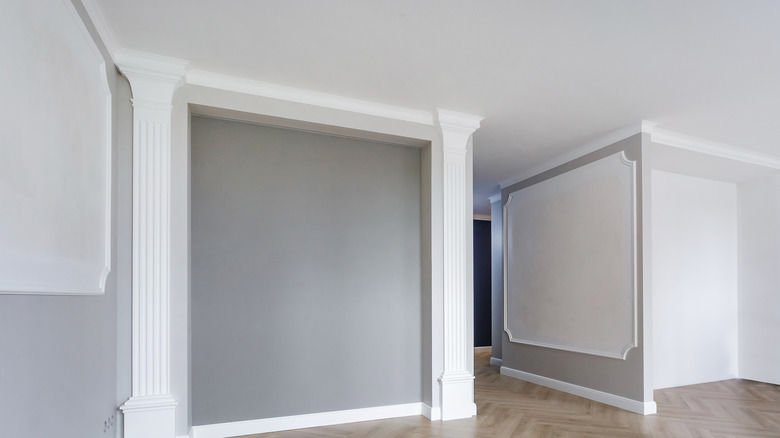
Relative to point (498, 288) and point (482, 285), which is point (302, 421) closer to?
point (498, 288)

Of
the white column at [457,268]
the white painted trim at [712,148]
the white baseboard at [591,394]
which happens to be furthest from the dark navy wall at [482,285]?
the white column at [457,268]

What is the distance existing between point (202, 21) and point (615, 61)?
8.66 feet

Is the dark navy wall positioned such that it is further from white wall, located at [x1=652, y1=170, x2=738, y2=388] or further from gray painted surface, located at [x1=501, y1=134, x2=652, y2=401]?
white wall, located at [x1=652, y1=170, x2=738, y2=388]

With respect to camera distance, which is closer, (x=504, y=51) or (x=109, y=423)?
(x=109, y=423)

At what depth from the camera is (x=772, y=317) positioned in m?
5.71

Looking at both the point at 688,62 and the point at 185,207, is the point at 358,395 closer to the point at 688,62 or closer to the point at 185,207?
the point at 185,207

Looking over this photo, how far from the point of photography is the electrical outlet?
2.68 m

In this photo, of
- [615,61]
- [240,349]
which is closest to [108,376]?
[240,349]

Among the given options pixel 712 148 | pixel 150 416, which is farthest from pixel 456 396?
pixel 712 148

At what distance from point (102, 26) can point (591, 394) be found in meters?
5.11

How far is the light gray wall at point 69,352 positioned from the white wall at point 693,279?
537 cm

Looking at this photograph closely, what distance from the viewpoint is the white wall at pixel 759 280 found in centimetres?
570

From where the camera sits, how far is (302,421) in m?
3.67

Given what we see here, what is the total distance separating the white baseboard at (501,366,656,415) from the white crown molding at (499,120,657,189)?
2464 mm
